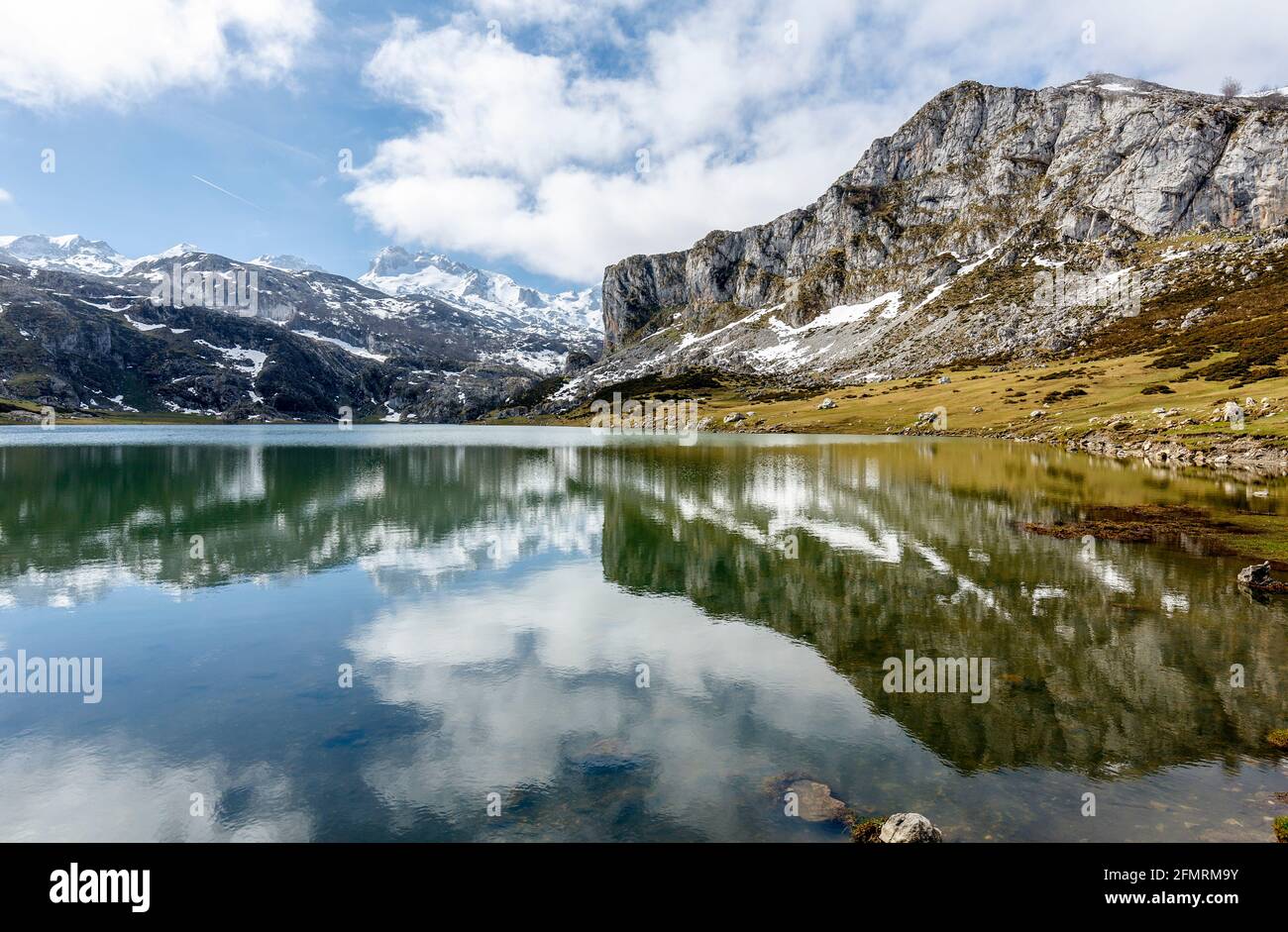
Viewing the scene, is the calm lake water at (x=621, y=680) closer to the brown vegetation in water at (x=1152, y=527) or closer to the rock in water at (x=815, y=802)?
the rock in water at (x=815, y=802)

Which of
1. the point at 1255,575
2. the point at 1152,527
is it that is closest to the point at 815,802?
the point at 1255,575

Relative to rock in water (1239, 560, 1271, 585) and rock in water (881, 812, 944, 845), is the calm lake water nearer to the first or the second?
rock in water (1239, 560, 1271, 585)

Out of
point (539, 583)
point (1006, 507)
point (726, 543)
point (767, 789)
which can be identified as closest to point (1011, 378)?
point (1006, 507)

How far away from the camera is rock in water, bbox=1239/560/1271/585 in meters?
28.6

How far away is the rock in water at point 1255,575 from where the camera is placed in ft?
93.8

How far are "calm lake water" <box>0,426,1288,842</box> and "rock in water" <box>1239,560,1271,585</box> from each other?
1.01m

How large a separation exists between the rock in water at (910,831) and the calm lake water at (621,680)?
1164 mm

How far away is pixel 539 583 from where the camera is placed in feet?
112

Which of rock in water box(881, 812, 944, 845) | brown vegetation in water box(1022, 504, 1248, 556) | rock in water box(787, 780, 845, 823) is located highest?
brown vegetation in water box(1022, 504, 1248, 556)

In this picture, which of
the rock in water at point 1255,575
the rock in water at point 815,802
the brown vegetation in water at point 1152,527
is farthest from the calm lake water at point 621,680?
the brown vegetation in water at point 1152,527

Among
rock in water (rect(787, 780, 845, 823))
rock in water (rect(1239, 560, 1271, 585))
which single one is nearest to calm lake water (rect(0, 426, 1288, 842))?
rock in water (rect(787, 780, 845, 823))
